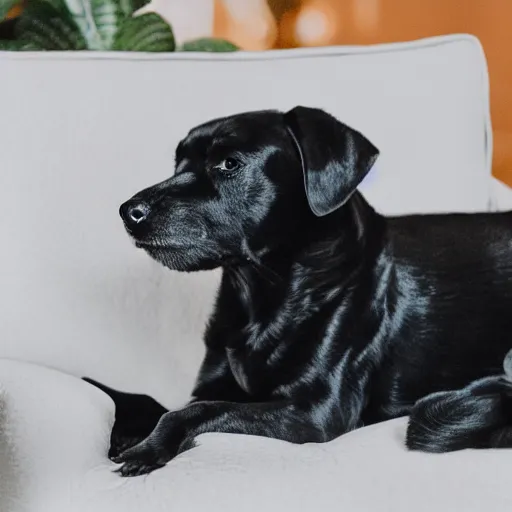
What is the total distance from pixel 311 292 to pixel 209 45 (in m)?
0.75

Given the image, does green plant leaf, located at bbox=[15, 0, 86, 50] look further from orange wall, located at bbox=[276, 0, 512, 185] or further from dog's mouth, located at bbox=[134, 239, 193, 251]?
dog's mouth, located at bbox=[134, 239, 193, 251]

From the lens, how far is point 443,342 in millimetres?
981

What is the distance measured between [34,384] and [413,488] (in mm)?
413

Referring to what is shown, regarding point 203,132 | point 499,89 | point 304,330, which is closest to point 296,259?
point 304,330

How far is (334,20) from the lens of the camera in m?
1.60

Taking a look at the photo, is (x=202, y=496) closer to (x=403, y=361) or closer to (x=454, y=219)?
(x=403, y=361)

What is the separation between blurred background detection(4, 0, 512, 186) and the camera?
61.2 inches

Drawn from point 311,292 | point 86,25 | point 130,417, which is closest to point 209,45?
point 86,25

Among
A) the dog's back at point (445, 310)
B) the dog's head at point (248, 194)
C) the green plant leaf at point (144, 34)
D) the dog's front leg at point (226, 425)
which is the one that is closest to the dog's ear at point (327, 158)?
the dog's head at point (248, 194)

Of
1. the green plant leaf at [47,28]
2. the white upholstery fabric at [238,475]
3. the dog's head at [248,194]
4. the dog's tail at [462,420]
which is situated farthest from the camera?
the green plant leaf at [47,28]

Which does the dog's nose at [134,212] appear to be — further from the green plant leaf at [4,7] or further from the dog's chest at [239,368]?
the green plant leaf at [4,7]

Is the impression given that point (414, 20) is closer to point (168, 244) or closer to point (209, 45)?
point (209, 45)

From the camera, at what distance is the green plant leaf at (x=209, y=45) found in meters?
1.52

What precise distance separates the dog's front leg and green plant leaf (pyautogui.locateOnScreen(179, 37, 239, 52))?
0.85 meters
